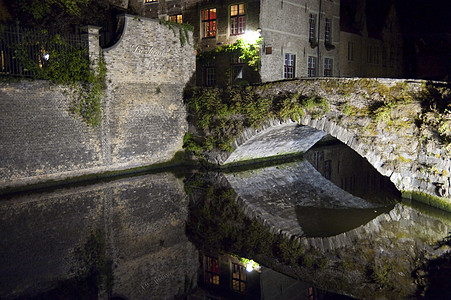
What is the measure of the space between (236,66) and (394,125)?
9.62m

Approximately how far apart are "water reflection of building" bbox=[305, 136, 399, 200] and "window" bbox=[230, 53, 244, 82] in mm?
4789

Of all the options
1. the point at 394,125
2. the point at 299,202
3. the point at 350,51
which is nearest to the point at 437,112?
the point at 394,125

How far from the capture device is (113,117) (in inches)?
531

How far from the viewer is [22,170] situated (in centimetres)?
1115

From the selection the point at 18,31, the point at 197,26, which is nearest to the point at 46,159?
the point at 18,31

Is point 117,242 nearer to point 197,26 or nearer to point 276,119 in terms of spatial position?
point 276,119

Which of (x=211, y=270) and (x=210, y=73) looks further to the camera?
(x=210, y=73)

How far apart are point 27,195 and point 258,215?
19.7 ft

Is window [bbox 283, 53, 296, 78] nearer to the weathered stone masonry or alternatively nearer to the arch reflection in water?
the weathered stone masonry

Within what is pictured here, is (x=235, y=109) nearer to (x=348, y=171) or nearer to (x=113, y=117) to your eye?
(x=113, y=117)

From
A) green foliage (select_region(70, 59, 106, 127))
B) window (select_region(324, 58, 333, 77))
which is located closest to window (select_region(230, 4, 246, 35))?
window (select_region(324, 58, 333, 77))

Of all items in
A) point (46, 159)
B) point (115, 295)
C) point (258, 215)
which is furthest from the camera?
point (46, 159)

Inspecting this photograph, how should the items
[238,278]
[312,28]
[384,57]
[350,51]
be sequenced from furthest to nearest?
1. [384,57]
2. [350,51]
3. [312,28]
4. [238,278]

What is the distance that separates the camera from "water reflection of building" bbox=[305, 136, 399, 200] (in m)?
12.3
